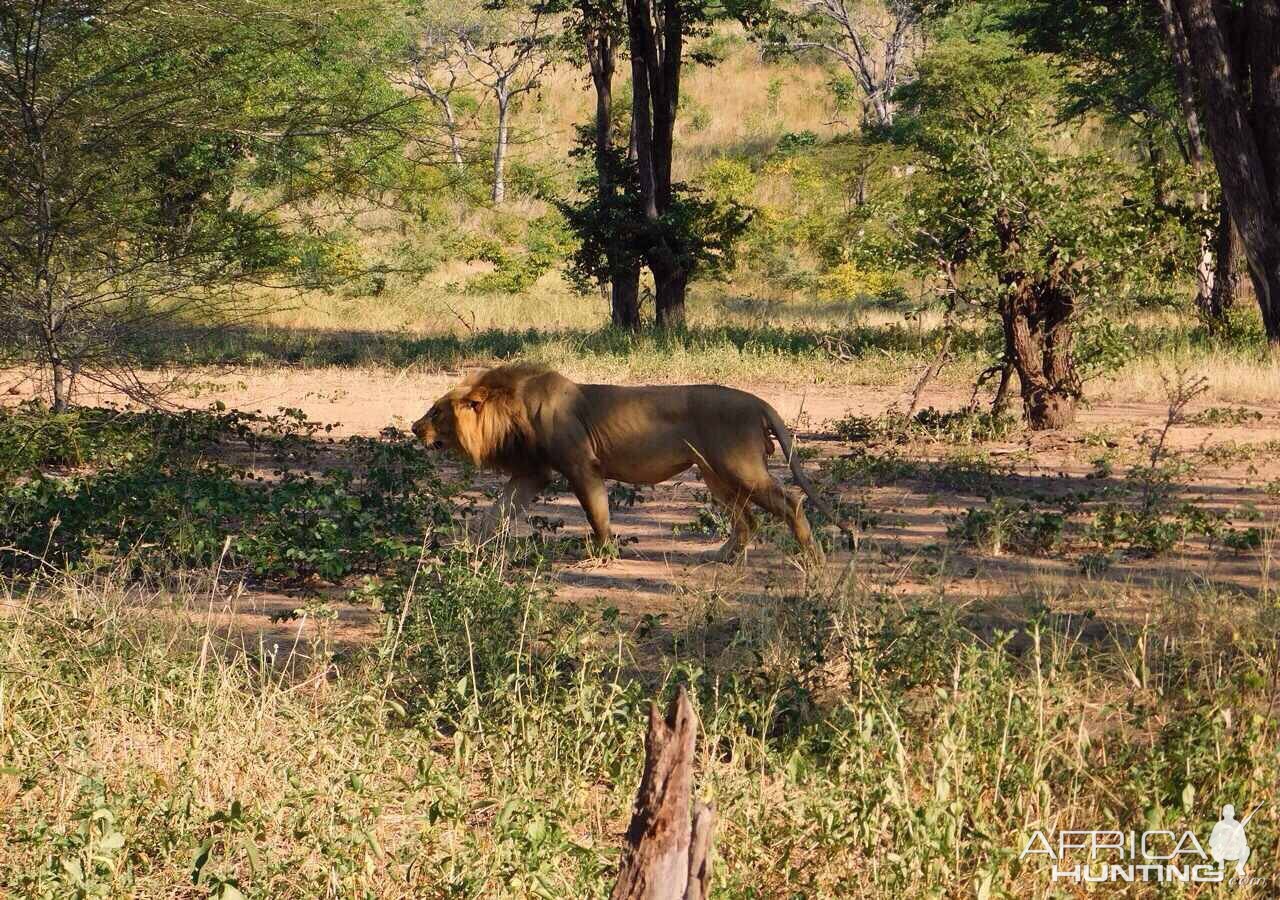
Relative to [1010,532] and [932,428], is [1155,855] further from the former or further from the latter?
[932,428]

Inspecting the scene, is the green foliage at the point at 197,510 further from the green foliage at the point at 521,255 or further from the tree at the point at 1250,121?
the green foliage at the point at 521,255

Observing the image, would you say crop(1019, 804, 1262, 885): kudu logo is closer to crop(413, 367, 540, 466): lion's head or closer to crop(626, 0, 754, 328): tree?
crop(413, 367, 540, 466): lion's head

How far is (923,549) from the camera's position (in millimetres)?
8305

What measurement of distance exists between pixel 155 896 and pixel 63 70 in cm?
858

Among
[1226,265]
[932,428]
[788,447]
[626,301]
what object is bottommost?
[932,428]

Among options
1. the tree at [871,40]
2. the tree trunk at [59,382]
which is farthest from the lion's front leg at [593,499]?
the tree at [871,40]

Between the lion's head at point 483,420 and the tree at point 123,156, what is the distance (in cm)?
296

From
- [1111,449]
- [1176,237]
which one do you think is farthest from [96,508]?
[1176,237]

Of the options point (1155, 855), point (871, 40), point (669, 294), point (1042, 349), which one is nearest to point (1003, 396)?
point (1042, 349)

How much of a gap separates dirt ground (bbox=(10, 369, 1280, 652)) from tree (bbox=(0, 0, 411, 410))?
2.86 meters

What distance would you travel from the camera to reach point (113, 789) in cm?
476

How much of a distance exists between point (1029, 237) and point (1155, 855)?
8770mm

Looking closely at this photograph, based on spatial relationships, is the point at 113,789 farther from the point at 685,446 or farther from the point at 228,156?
the point at 228,156

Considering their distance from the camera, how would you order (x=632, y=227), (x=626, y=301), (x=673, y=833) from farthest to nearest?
1. (x=626, y=301)
2. (x=632, y=227)
3. (x=673, y=833)
